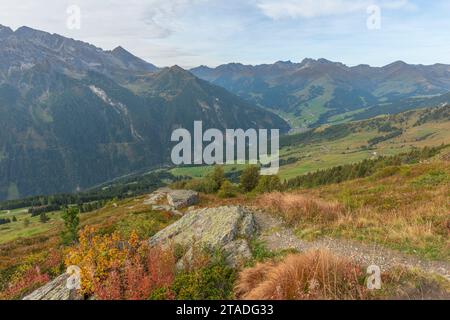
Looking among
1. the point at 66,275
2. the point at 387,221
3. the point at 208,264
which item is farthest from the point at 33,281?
the point at 387,221

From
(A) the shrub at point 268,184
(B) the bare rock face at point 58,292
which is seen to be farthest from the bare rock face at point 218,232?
(A) the shrub at point 268,184

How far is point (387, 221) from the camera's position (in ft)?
60.0

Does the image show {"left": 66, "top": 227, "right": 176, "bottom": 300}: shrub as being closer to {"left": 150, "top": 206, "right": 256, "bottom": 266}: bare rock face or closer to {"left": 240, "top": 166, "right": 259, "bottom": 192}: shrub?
{"left": 150, "top": 206, "right": 256, "bottom": 266}: bare rock face

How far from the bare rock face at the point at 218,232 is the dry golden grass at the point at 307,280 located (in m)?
2.85

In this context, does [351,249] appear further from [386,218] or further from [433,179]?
[433,179]

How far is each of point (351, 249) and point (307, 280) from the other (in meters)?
5.21

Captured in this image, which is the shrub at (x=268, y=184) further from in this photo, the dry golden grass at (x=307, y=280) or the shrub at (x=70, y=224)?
the dry golden grass at (x=307, y=280)

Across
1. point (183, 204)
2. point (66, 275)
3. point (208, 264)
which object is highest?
point (208, 264)

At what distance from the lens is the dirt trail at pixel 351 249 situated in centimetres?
1333

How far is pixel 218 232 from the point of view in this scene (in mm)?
18750

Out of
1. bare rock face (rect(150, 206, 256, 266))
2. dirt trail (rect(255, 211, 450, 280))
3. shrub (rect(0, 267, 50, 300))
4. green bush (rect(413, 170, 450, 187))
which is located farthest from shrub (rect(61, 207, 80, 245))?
green bush (rect(413, 170, 450, 187))

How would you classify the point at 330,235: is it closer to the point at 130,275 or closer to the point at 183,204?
the point at 130,275

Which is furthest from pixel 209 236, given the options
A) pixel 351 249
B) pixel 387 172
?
pixel 387 172
